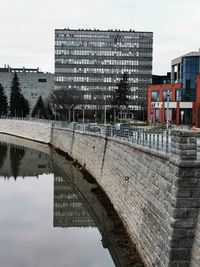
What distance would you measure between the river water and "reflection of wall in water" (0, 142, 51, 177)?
2.32 m

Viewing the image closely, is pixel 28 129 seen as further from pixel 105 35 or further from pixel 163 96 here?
pixel 105 35

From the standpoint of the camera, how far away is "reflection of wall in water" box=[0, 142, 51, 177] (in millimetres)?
49062

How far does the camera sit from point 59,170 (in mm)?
48469

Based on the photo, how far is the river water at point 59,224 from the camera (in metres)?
20.9

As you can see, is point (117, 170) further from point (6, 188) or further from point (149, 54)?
point (149, 54)

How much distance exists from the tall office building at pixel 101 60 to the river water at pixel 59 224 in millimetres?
99387

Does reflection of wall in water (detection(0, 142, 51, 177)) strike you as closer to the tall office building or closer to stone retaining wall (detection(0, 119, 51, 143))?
stone retaining wall (detection(0, 119, 51, 143))

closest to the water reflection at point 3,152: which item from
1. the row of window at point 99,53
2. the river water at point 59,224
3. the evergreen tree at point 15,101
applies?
the river water at point 59,224

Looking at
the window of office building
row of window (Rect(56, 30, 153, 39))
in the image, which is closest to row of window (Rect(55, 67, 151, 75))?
row of window (Rect(56, 30, 153, 39))

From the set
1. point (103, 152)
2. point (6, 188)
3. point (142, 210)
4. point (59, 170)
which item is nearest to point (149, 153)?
point (142, 210)

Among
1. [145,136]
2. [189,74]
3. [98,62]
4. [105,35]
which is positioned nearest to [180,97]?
[189,74]

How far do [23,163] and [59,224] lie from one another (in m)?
30.1

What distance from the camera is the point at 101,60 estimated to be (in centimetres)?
14288

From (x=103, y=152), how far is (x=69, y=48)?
362ft
